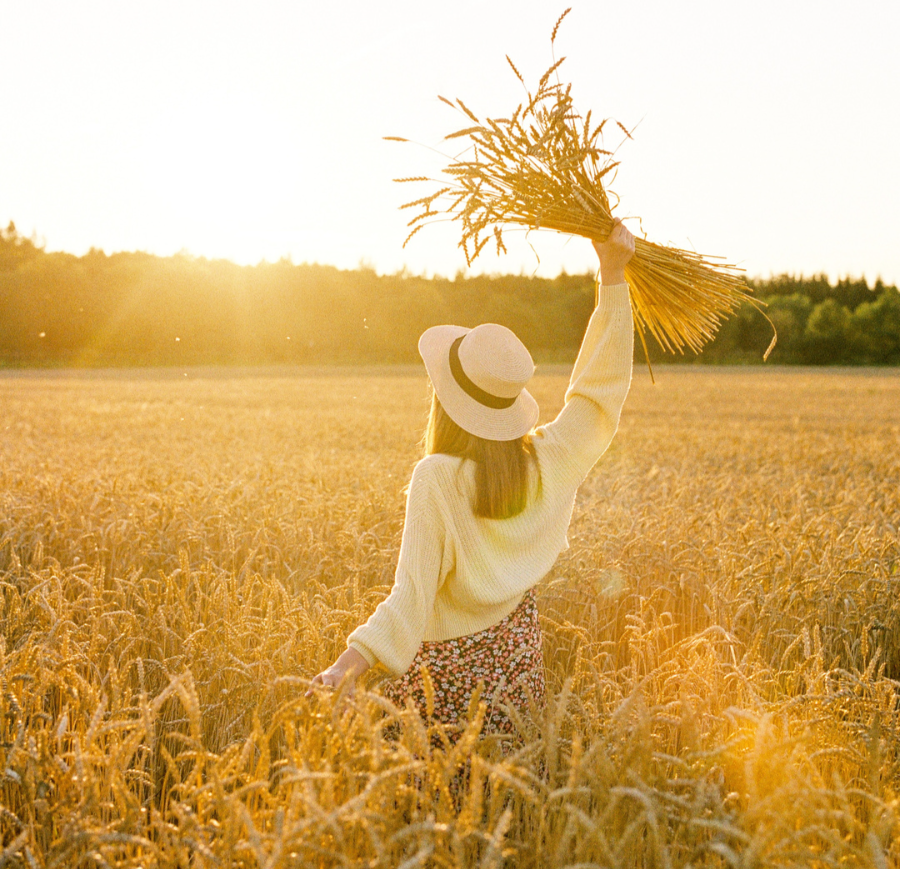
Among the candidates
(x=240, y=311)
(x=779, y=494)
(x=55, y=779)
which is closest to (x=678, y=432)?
(x=779, y=494)

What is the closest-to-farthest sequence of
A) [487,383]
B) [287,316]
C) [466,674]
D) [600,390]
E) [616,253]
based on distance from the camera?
[487,383] < [466,674] < [600,390] < [616,253] < [287,316]

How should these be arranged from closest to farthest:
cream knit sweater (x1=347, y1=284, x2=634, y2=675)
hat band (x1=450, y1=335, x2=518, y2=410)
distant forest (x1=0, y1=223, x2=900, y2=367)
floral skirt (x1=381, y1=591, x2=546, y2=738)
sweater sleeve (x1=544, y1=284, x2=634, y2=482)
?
cream knit sweater (x1=347, y1=284, x2=634, y2=675) < hat band (x1=450, y1=335, x2=518, y2=410) < floral skirt (x1=381, y1=591, x2=546, y2=738) < sweater sleeve (x1=544, y1=284, x2=634, y2=482) < distant forest (x1=0, y1=223, x2=900, y2=367)

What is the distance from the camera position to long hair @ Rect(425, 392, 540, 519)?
2.17 metres

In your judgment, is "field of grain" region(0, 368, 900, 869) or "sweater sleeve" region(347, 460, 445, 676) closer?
"field of grain" region(0, 368, 900, 869)

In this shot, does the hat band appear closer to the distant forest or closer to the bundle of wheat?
the bundle of wheat

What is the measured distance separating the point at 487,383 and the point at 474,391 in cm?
6

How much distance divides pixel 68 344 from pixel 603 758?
2116 inches

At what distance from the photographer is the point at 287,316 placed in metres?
56.5

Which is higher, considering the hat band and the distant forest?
the distant forest

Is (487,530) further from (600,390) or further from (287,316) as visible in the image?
(287,316)

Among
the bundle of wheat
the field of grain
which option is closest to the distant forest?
the field of grain

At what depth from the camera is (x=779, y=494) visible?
6.81m

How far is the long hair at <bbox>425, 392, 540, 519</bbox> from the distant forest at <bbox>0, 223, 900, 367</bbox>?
141 ft

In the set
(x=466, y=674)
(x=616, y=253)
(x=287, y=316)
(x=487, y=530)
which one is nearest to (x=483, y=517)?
(x=487, y=530)
